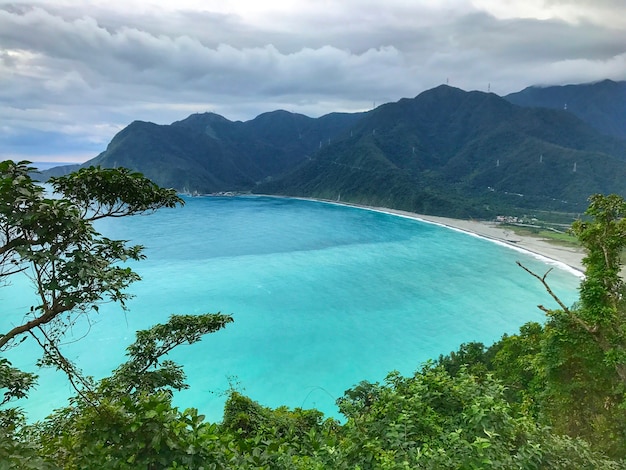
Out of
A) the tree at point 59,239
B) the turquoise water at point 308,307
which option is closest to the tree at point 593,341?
the tree at point 59,239

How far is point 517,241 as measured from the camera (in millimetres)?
72938

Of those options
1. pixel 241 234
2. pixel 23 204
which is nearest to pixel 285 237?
pixel 241 234

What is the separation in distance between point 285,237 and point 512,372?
63950 mm

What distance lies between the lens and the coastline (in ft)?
192

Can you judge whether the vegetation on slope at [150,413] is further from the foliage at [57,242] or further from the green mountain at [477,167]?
the green mountain at [477,167]

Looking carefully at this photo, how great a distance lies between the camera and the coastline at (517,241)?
58519 millimetres

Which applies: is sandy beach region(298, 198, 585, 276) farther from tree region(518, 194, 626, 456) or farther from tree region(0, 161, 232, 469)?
tree region(0, 161, 232, 469)

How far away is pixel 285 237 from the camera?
262 feet

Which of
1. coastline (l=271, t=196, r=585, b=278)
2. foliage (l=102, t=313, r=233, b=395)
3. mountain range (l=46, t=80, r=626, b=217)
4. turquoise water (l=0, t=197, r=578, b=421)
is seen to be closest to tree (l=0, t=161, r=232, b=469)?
foliage (l=102, t=313, r=233, b=395)

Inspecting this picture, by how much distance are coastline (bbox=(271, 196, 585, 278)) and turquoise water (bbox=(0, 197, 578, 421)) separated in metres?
3.02

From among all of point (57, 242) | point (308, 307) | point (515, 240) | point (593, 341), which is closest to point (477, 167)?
point (515, 240)

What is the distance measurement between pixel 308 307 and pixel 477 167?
457 feet

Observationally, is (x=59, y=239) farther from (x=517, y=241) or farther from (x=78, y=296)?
(x=517, y=241)

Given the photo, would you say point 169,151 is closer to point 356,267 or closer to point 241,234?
point 241,234
